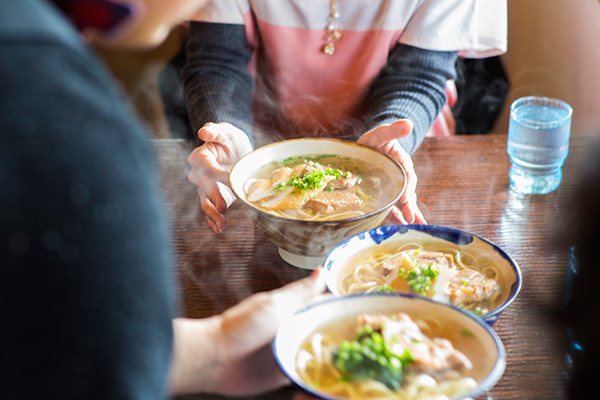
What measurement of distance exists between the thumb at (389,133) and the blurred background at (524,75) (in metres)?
1.21

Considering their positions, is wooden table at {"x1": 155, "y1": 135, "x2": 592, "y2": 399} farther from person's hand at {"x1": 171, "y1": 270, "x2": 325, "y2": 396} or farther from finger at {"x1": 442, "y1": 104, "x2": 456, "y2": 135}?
finger at {"x1": 442, "y1": 104, "x2": 456, "y2": 135}

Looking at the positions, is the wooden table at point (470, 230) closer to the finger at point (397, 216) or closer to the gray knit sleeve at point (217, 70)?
the finger at point (397, 216)

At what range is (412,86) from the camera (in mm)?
2223

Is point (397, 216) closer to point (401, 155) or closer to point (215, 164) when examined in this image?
point (401, 155)

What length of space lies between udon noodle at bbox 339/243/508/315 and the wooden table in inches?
3.3

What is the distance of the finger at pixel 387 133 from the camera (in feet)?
5.77

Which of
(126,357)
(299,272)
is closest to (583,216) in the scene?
(126,357)

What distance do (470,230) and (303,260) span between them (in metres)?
0.39

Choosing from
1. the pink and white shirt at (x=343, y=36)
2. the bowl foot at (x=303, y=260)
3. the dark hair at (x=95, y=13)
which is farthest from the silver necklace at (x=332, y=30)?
the dark hair at (x=95, y=13)

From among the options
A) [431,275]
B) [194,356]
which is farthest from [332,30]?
[194,356]

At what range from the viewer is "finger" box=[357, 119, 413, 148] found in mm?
1759

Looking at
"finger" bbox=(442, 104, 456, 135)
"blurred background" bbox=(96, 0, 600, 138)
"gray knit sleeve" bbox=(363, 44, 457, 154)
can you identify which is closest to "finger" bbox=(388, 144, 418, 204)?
"gray knit sleeve" bbox=(363, 44, 457, 154)

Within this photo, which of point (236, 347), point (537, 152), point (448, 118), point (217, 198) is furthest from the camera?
point (448, 118)

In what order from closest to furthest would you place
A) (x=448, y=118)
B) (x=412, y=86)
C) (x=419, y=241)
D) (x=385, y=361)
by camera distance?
(x=385, y=361) < (x=419, y=241) < (x=412, y=86) < (x=448, y=118)
